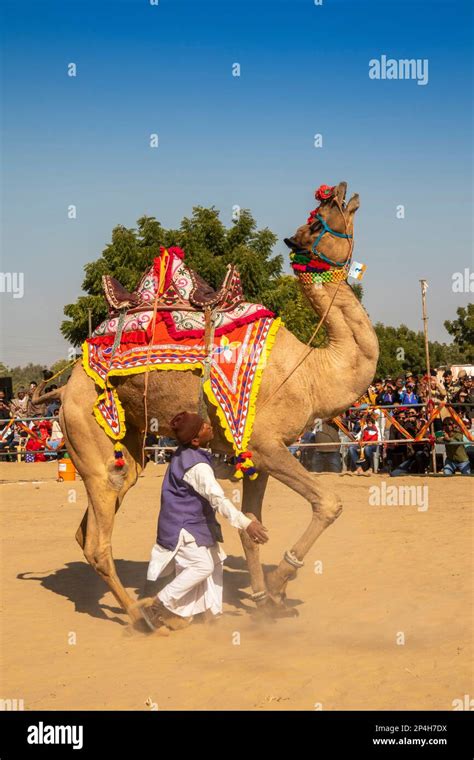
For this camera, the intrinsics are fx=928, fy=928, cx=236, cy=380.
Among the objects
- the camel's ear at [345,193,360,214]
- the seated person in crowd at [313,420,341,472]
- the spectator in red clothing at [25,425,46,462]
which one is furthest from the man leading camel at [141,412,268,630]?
the spectator in red clothing at [25,425,46,462]

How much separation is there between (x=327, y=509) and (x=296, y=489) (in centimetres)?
29

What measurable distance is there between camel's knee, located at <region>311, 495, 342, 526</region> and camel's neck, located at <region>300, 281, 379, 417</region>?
2.37ft

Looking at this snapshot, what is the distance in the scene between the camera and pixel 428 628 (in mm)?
6672

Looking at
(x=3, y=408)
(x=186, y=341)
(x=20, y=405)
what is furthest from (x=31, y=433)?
(x=186, y=341)

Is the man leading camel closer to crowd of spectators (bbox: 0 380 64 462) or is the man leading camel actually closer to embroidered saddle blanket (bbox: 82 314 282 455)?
embroidered saddle blanket (bbox: 82 314 282 455)

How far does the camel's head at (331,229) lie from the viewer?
23.2 feet

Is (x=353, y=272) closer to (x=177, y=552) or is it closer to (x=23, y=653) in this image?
(x=177, y=552)

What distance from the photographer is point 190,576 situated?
266 inches

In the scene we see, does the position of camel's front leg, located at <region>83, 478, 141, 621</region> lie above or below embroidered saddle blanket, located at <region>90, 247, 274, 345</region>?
below

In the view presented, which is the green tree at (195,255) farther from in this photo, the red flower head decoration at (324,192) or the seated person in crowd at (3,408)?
the red flower head decoration at (324,192)

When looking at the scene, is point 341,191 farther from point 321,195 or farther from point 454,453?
point 454,453

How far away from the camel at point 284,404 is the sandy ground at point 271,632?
531 mm

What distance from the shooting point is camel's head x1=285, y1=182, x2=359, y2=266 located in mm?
7082

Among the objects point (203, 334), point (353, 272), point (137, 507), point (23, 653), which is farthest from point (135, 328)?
point (137, 507)
